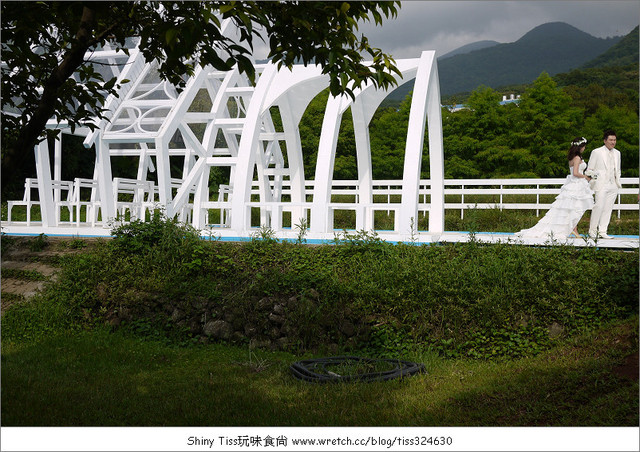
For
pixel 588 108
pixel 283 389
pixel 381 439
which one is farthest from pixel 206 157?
pixel 588 108

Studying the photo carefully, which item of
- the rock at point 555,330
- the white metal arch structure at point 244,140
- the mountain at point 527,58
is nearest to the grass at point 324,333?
the rock at point 555,330

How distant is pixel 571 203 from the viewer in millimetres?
10055

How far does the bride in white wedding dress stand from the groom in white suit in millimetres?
130

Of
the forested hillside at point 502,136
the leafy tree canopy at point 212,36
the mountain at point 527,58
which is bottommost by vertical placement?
the leafy tree canopy at point 212,36

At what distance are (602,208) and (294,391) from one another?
6513 mm

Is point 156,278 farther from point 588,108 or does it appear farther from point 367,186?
point 588,108

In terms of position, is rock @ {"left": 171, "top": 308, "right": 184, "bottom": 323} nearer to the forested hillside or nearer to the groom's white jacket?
the groom's white jacket

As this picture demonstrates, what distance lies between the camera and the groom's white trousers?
32.6 feet


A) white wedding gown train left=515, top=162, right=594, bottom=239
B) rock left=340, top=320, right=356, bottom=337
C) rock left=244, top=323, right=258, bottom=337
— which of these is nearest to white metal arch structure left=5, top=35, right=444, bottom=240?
white wedding gown train left=515, top=162, right=594, bottom=239

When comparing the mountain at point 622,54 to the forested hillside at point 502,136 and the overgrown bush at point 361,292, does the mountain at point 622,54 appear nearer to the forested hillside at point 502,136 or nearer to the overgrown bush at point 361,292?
the forested hillside at point 502,136

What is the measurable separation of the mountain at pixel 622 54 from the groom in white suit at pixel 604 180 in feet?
131

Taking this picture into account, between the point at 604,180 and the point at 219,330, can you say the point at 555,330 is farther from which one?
the point at 219,330

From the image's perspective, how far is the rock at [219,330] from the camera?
27.5 ft

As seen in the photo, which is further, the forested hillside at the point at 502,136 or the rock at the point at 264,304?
the forested hillside at the point at 502,136
